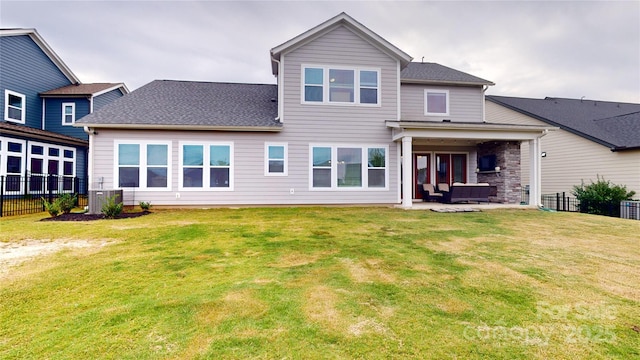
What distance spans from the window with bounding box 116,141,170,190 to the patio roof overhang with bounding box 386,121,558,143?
8397 mm

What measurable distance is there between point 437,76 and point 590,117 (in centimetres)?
1028

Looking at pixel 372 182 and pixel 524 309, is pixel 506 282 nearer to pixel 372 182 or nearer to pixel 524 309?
pixel 524 309

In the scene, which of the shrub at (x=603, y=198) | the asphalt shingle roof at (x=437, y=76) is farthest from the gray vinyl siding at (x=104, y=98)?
the shrub at (x=603, y=198)

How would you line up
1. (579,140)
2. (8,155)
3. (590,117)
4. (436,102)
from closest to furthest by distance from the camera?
(8,155) < (436,102) < (579,140) < (590,117)

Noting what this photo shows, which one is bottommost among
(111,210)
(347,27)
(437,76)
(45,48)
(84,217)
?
(84,217)

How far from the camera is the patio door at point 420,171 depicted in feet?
44.5

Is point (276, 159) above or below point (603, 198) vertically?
above

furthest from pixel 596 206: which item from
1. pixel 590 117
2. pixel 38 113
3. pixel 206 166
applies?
pixel 38 113

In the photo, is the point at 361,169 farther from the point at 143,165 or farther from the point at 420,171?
the point at 143,165

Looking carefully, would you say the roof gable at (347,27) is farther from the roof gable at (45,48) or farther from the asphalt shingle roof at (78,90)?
the roof gable at (45,48)

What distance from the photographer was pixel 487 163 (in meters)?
13.0

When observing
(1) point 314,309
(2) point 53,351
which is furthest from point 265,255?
(2) point 53,351

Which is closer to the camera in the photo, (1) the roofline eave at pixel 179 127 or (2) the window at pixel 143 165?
(1) the roofline eave at pixel 179 127

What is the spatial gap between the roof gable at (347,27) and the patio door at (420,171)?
4658mm
